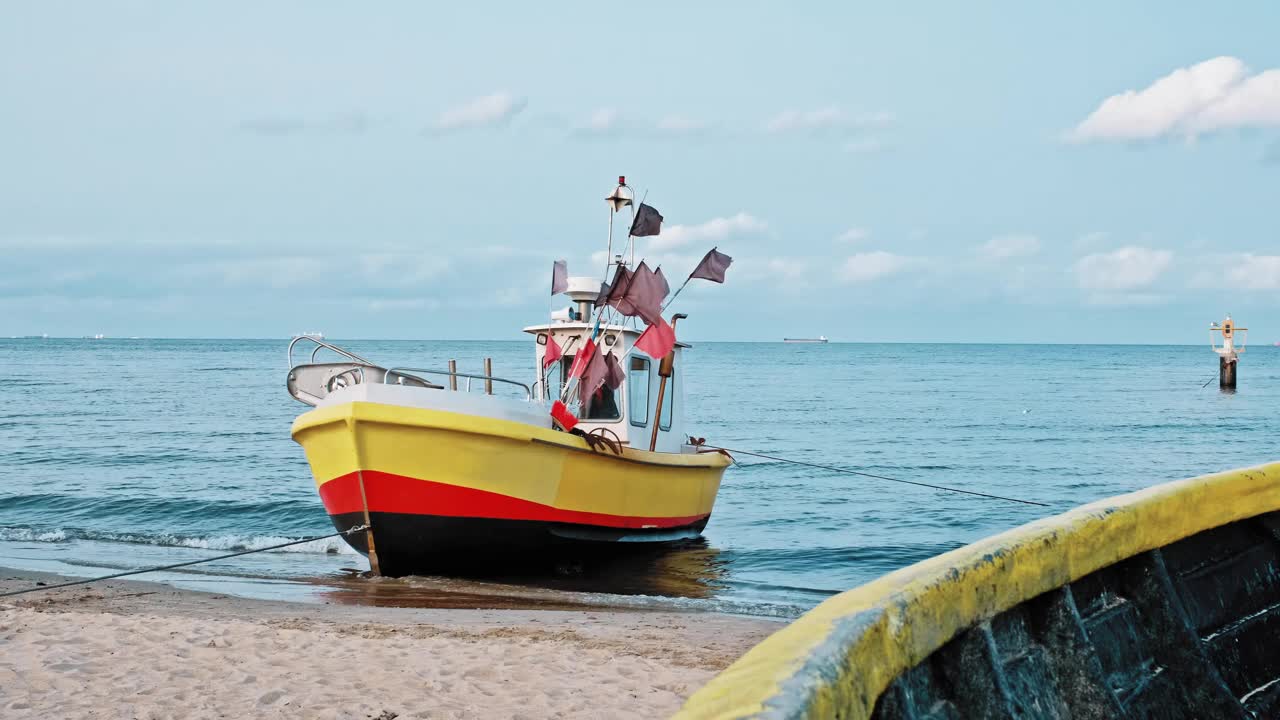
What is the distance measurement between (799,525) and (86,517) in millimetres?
11019

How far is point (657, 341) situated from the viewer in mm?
11227

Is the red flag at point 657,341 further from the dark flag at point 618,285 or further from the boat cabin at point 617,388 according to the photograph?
the dark flag at point 618,285

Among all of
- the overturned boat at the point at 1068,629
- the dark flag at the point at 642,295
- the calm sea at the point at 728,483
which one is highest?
the dark flag at the point at 642,295

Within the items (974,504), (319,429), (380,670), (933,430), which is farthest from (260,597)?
(933,430)

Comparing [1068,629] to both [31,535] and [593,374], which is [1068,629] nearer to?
[593,374]

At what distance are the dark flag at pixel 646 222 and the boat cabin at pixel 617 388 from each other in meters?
0.86

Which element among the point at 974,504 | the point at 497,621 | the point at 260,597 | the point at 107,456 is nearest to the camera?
the point at 497,621

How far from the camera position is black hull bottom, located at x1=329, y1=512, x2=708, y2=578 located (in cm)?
963

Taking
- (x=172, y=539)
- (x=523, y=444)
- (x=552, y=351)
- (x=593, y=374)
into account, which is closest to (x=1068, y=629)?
(x=523, y=444)

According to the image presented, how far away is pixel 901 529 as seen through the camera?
51.9 feet

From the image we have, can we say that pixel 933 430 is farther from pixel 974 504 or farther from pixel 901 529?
pixel 901 529

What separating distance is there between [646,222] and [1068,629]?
8700mm

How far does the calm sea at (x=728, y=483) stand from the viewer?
12.1 meters

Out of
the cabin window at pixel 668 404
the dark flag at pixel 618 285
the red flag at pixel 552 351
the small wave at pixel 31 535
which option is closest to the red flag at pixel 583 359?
the dark flag at pixel 618 285
